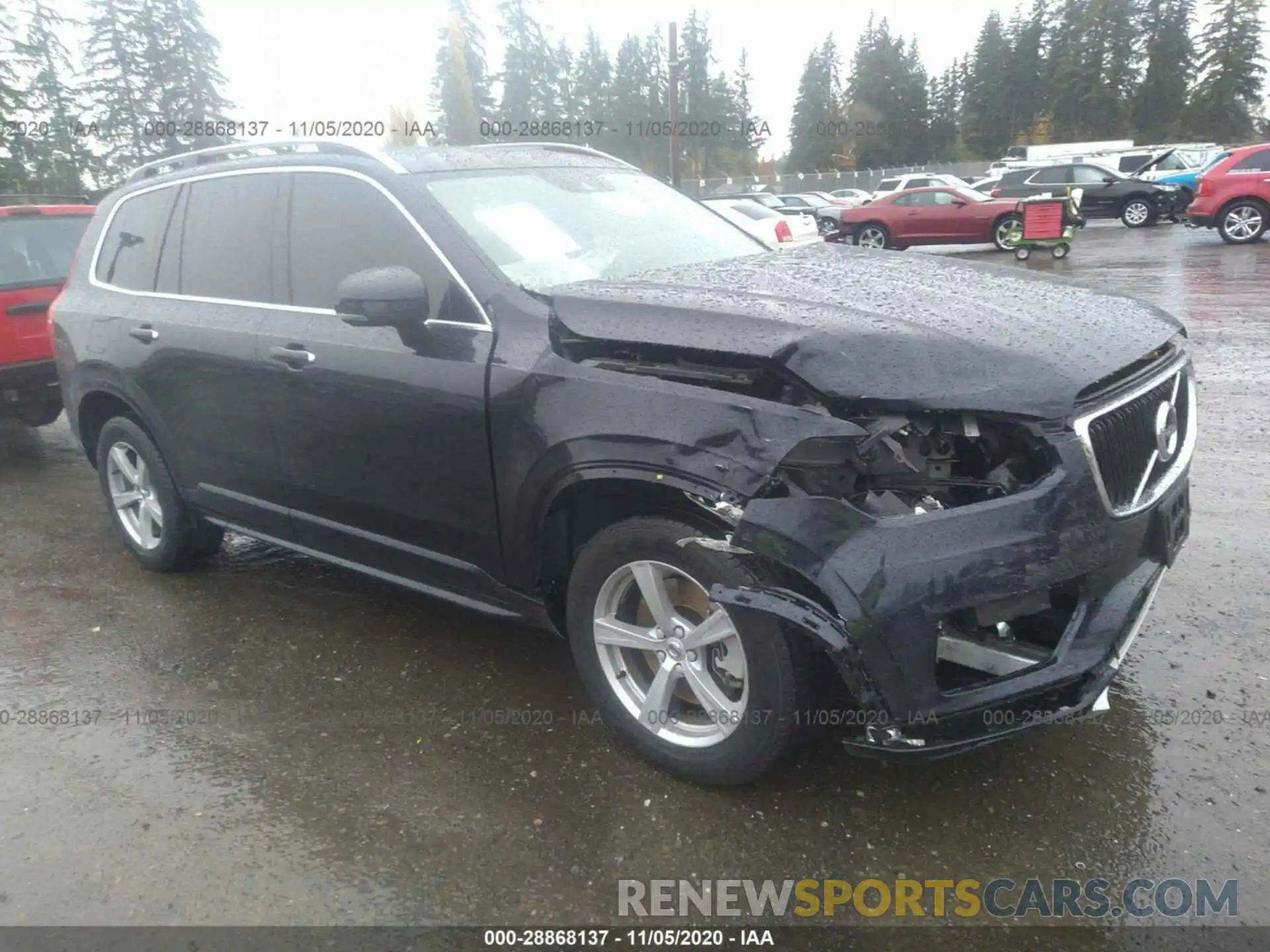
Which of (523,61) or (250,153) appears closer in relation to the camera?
(250,153)

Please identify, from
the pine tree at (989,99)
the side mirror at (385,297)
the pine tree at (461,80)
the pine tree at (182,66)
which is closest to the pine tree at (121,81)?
the pine tree at (182,66)

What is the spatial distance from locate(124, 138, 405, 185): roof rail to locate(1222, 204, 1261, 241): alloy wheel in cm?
1794

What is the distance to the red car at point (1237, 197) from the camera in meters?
16.3

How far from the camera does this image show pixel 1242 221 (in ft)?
56.1

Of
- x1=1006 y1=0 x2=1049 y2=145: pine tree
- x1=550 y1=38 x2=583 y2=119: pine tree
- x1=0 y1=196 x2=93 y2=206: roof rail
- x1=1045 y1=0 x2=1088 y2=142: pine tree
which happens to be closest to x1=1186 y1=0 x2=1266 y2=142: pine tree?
x1=1045 y1=0 x2=1088 y2=142: pine tree

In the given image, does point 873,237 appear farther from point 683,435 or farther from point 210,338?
point 683,435

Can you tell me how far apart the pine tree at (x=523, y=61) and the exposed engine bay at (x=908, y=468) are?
2485 inches

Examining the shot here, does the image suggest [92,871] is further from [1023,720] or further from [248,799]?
[1023,720]

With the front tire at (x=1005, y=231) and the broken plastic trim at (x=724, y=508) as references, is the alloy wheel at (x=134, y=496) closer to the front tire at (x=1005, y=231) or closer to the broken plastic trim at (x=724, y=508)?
the broken plastic trim at (x=724, y=508)

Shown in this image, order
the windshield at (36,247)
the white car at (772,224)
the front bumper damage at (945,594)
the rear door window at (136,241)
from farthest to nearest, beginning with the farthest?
the windshield at (36,247) < the white car at (772,224) < the rear door window at (136,241) < the front bumper damage at (945,594)

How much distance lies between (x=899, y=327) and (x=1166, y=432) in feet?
3.12

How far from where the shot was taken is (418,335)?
3205 mm

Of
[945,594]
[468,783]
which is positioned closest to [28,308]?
[468,783]

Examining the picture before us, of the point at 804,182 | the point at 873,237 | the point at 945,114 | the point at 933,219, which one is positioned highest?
the point at 945,114
